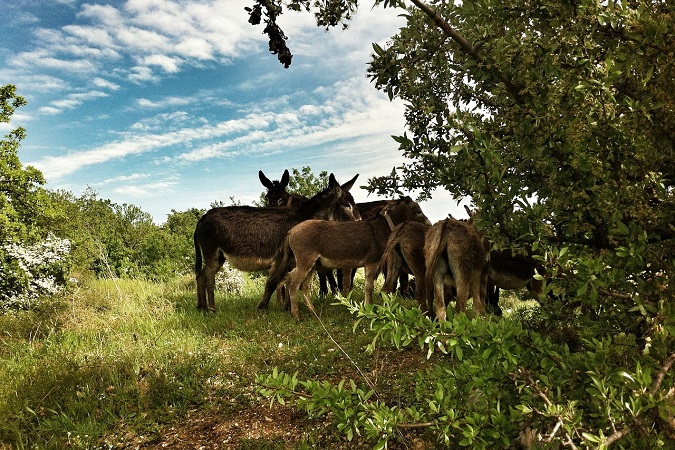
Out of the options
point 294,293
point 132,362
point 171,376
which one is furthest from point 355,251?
point 132,362

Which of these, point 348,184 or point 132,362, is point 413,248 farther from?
point 132,362

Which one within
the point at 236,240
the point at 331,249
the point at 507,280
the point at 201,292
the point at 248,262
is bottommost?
the point at 507,280

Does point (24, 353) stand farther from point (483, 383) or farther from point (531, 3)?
point (531, 3)

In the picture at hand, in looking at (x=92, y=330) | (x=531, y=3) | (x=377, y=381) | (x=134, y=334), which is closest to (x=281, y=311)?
(x=134, y=334)

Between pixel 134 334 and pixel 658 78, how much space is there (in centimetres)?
723

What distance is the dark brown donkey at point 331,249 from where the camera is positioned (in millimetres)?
8477

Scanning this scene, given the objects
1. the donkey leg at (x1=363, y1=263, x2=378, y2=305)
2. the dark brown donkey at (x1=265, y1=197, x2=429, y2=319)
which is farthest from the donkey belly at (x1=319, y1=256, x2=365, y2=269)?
the donkey leg at (x1=363, y1=263, x2=378, y2=305)

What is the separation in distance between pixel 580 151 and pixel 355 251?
6.47 meters

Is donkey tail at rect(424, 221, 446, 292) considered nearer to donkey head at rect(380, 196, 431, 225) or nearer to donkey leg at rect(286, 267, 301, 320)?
donkey leg at rect(286, 267, 301, 320)

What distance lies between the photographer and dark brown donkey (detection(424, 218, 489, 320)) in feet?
20.3

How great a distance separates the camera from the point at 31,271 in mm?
8445

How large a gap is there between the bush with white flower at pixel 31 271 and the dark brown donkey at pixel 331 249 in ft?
14.2

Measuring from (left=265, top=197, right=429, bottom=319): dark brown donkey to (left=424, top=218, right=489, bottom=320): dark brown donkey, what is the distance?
2120mm

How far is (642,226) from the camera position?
2254mm
